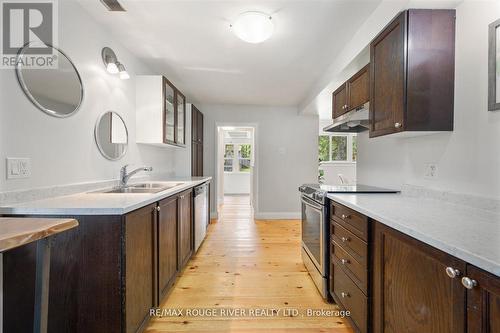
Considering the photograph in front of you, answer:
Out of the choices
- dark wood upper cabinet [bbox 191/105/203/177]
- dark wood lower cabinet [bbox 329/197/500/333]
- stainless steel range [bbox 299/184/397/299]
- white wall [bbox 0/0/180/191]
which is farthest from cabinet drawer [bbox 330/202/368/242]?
dark wood upper cabinet [bbox 191/105/203/177]

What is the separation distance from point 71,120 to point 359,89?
2.35 metres

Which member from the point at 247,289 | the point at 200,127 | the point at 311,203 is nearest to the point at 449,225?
the point at 311,203

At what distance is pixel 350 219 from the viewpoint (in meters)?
1.55

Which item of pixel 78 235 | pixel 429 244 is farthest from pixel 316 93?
pixel 78 235

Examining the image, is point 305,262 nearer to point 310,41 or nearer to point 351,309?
point 351,309

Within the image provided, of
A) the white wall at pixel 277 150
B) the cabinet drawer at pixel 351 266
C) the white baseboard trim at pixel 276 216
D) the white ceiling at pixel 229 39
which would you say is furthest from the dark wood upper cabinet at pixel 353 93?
the white baseboard trim at pixel 276 216

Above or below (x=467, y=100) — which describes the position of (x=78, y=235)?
below

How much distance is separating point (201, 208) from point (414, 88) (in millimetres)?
2590

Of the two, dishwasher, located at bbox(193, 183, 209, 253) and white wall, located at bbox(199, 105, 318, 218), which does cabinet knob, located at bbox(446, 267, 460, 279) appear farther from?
white wall, located at bbox(199, 105, 318, 218)

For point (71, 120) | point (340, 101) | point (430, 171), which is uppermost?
point (340, 101)

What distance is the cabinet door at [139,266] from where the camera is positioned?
1335mm

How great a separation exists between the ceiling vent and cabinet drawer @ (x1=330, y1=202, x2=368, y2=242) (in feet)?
7.07

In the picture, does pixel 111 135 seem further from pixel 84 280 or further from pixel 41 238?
pixel 41 238

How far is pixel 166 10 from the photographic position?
1.88m
